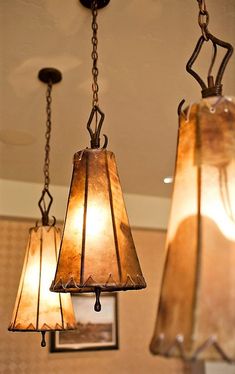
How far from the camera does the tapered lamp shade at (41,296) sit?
65.6 inches

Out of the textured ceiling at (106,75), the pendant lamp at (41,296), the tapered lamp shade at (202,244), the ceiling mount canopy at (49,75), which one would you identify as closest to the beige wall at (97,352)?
the textured ceiling at (106,75)

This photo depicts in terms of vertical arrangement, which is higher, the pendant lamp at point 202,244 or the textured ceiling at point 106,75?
the textured ceiling at point 106,75

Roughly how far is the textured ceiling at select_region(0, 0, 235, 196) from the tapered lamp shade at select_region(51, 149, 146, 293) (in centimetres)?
95

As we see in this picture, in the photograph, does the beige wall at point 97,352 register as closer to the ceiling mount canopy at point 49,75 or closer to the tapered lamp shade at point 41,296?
the ceiling mount canopy at point 49,75

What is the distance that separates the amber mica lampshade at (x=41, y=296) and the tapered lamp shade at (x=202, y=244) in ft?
A: 3.55

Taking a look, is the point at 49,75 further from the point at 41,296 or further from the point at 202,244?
the point at 202,244

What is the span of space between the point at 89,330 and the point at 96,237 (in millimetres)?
2911

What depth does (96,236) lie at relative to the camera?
1.17 m

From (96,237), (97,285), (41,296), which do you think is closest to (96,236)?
(96,237)

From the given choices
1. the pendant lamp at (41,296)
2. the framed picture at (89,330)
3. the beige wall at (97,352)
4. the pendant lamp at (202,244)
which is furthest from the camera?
the framed picture at (89,330)

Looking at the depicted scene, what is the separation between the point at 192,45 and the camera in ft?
7.35


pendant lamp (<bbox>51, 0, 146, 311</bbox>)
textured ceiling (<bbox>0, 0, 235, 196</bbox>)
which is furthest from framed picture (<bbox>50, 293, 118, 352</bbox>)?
pendant lamp (<bbox>51, 0, 146, 311</bbox>)

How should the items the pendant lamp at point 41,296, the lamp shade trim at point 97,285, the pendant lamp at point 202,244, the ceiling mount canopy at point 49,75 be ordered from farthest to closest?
the ceiling mount canopy at point 49,75 < the pendant lamp at point 41,296 < the lamp shade trim at point 97,285 < the pendant lamp at point 202,244

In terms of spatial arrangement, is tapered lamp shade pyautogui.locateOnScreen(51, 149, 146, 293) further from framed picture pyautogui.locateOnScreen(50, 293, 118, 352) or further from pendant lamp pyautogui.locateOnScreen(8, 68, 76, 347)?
framed picture pyautogui.locateOnScreen(50, 293, 118, 352)
